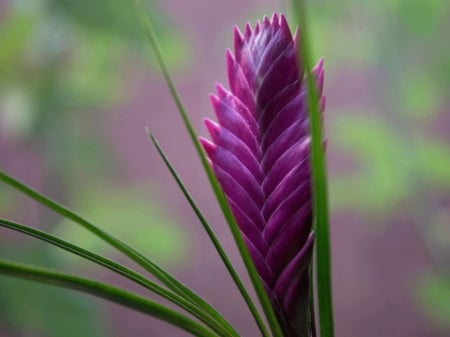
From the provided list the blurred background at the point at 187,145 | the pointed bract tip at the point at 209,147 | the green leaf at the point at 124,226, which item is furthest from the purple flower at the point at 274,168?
the green leaf at the point at 124,226

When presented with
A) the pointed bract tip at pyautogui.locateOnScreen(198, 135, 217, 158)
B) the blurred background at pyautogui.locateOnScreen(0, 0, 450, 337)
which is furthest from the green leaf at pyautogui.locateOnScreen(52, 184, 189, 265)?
the pointed bract tip at pyautogui.locateOnScreen(198, 135, 217, 158)

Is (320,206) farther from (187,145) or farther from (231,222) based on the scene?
(187,145)

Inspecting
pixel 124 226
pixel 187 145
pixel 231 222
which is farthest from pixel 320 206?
pixel 187 145

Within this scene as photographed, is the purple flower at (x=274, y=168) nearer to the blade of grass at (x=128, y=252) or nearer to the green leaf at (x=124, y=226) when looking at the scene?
the blade of grass at (x=128, y=252)

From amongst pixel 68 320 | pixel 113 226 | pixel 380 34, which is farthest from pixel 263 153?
pixel 113 226

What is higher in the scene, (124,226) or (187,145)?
(187,145)
